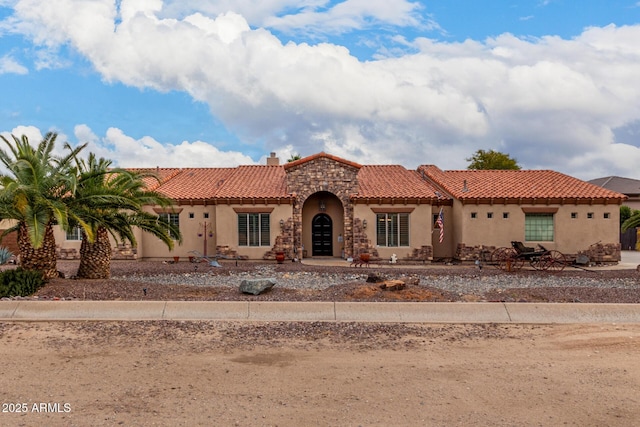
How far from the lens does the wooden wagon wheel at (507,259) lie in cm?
2148

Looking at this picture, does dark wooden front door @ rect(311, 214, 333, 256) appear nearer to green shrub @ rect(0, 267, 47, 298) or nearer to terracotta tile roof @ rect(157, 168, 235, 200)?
terracotta tile roof @ rect(157, 168, 235, 200)

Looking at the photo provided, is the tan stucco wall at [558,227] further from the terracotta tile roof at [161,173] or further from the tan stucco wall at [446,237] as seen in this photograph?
the terracotta tile roof at [161,173]

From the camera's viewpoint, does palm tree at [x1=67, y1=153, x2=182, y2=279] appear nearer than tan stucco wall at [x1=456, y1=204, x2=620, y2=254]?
Yes

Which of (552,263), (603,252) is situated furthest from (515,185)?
(552,263)

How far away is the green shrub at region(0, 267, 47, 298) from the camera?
1323cm

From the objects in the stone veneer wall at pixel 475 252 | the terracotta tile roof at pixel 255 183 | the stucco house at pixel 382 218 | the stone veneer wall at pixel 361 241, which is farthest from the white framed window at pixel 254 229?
the stone veneer wall at pixel 475 252

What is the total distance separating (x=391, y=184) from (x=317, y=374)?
20542 millimetres

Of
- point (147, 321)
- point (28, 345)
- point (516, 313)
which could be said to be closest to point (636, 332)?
point (516, 313)

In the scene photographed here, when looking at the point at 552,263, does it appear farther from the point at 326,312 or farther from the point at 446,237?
the point at 326,312

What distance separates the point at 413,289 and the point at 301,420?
8835 millimetres

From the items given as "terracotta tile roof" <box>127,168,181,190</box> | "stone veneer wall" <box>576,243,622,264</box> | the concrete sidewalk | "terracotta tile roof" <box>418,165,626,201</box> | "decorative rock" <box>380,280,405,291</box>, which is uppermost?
"terracotta tile roof" <box>127,168,181,190</box>

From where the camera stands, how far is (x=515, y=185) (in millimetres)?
27281

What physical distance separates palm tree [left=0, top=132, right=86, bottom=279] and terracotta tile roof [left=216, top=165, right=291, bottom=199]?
11.0 m

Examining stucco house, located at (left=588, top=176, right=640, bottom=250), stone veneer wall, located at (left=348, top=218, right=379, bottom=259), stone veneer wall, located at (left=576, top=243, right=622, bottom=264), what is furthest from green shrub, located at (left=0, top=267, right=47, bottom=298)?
stucco house, located at (left=588, top=176, right=640, bottom=250)
